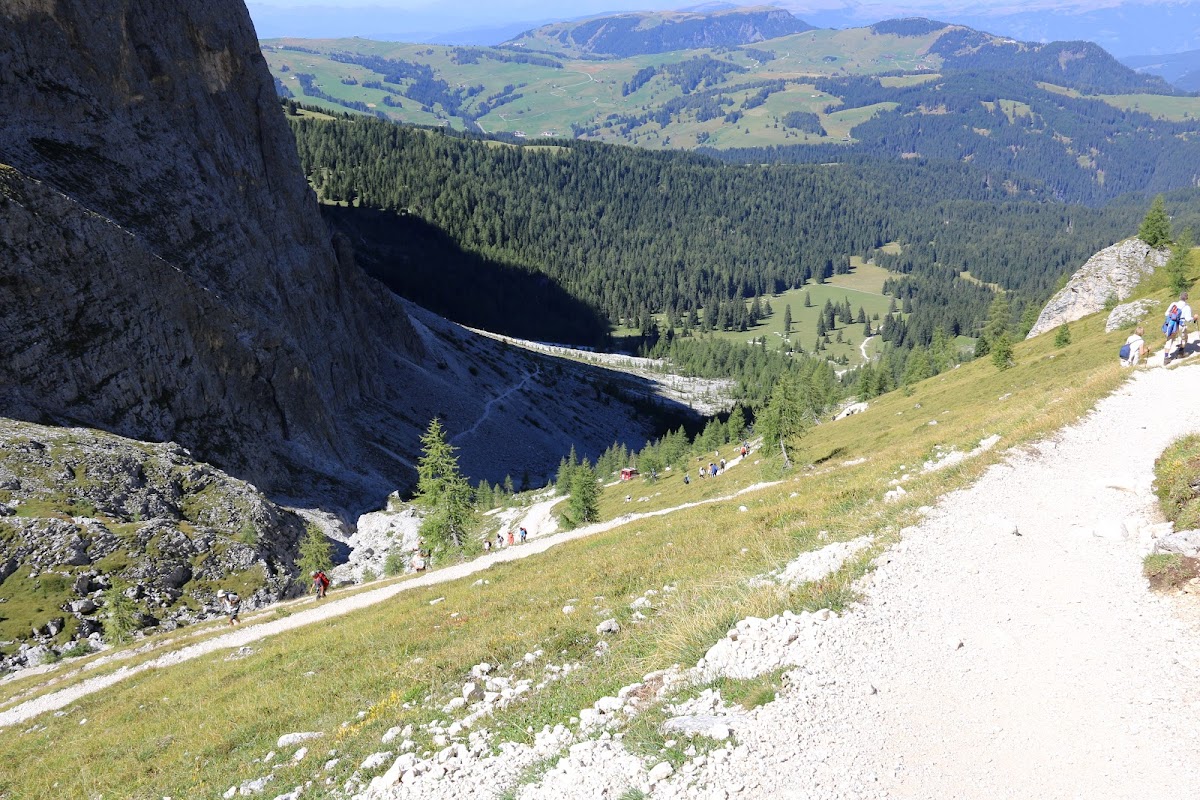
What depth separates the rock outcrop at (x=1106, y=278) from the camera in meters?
109

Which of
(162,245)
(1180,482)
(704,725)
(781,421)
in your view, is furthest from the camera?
(162,245)

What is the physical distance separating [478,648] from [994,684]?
1129 centimetres

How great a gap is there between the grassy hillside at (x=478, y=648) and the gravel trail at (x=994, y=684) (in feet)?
4.86

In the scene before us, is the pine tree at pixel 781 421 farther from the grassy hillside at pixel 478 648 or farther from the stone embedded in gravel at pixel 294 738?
the stone embedded in gravel at pixel 294 738

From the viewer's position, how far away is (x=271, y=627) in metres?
32.2

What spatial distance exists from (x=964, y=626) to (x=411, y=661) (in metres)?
12.9

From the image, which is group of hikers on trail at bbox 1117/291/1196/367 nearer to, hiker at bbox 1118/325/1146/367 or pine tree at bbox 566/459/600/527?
hiker at bbox 1118/325/1146/367

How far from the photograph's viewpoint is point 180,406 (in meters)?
62.1

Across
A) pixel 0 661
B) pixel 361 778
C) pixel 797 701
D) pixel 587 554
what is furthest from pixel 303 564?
pixel 797 701

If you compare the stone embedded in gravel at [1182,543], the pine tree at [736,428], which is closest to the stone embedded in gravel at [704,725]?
the stone embedded in gravel at [1182,543]

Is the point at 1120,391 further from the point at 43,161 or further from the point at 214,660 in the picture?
the point at 43,161

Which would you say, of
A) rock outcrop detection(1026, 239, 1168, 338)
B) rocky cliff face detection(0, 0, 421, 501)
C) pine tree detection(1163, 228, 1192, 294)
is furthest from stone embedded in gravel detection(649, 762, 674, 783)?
rock outcrop detection(1026, 239, 1168, 338)

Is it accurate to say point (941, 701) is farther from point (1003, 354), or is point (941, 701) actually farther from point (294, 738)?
point (1003, 354)

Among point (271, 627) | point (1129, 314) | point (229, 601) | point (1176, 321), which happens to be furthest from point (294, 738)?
point (1129, 314)
